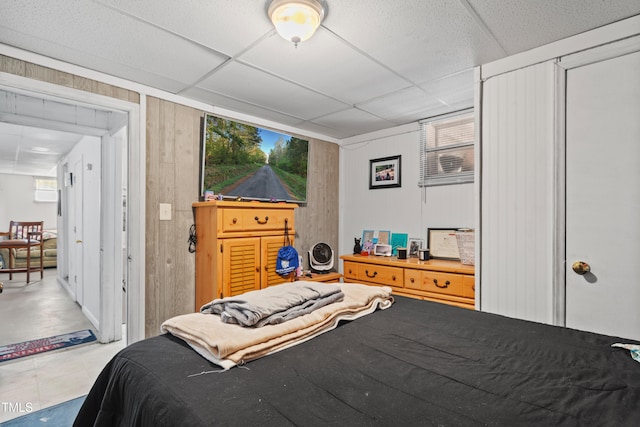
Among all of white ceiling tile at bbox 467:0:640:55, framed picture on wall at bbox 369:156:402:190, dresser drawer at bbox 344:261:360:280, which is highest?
white ceiling tile at bbox 467:0:640:55

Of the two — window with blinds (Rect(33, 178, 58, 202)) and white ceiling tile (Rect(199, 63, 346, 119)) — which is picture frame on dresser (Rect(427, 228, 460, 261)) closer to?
white ceiling tile (Rect(199, 63, 346, 119))

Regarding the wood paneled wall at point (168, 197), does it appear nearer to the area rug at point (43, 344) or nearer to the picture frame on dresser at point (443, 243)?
the area rug at point (43, 344)

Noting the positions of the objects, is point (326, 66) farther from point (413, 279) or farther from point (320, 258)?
point (320, 258)

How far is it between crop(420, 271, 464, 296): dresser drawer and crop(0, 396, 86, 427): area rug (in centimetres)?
286

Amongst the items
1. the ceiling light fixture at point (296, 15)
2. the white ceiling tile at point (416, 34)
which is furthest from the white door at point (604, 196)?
the ceiling light fixture at point (296, 15)

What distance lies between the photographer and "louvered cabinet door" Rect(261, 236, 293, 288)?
3.09 m

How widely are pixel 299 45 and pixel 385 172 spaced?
87.8 inches

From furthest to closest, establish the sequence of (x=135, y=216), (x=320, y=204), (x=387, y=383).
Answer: (x=320, y=204), (x=135, y=216), (x=387, y=383)

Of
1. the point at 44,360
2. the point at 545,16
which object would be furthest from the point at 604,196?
the point at 44,360

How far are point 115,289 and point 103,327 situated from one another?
37cm

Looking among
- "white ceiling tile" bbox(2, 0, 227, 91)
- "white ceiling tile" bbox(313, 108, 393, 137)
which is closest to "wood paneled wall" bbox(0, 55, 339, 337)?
"white ceiling tile" bbox(2, 0, 227, 91)


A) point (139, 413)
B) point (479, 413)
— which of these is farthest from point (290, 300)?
point (479, 413)

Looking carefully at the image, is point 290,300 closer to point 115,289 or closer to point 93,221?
point 115,289

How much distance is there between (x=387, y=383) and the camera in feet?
3.03
